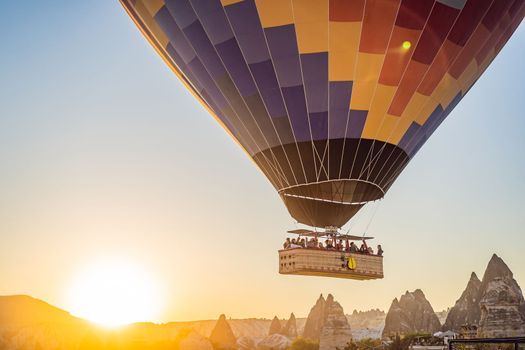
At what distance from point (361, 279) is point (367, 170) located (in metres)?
3.09

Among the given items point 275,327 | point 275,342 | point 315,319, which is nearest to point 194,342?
point 275,342

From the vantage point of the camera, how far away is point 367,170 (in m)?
14.8

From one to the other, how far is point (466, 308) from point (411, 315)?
53.7 ft

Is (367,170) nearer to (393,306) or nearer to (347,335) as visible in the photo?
(347,335)

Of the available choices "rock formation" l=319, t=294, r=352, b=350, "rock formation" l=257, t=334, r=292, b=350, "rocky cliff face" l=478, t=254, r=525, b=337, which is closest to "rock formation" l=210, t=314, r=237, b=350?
"rock formation" l=257, t=334, r=292, b=350

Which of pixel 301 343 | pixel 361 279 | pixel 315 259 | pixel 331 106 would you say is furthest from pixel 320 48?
pixel 301 343

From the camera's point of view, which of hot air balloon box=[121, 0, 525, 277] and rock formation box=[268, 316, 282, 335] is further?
rock formation box=[268, 316, 282, 335]

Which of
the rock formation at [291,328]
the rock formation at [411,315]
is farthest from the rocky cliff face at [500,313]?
the rock formation at [291,328]

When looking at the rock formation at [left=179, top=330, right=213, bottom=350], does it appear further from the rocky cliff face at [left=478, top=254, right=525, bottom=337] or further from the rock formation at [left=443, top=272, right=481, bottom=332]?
the rocky cliff face at [left=478, top=254, right=525, bottom=337]

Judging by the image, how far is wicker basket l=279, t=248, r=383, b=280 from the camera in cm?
1341

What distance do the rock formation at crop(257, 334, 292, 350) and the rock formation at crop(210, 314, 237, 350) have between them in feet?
53.1

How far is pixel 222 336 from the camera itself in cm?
12088

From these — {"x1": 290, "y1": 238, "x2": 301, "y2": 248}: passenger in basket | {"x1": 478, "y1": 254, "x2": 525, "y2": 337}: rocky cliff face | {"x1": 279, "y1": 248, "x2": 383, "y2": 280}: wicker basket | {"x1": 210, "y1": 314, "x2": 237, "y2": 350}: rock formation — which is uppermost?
{"x1": 210, "y1": 314, "x2": 237, "y2": 350}: rock formation

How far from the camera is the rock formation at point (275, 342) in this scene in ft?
443
